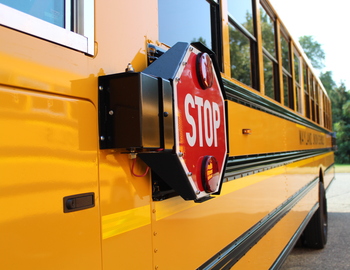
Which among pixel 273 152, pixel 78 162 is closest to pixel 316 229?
pixel 273 152

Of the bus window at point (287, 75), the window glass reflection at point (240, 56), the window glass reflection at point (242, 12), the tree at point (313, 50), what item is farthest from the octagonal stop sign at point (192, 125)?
the tree at point (313, 50)

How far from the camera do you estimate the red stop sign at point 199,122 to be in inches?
49.2

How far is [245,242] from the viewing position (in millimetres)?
2197

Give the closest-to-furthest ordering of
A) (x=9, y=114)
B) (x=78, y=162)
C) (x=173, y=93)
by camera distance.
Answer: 1. (x=9, y=114)
2. (x=78, y=162)
3. (x=173, y=93)

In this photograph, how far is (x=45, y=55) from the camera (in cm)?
89

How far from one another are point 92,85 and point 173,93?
29 cm

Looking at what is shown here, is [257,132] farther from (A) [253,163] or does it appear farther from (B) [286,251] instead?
(B) [286,251]

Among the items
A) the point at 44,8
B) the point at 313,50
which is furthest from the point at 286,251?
the point at 313,50

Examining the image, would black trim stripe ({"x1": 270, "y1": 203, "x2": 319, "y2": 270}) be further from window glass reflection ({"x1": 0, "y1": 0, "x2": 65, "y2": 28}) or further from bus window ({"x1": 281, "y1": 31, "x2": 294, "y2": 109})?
window glass reflection ({"x1": 0, "y1": 0, "x2": 65, "y2": 28})

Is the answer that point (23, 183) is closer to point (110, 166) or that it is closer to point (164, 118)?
point (110, 166)

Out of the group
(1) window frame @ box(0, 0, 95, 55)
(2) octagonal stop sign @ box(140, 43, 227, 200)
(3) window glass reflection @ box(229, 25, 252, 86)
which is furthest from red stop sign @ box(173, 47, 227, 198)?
(3) window glass reflection @ box(229, 25, 252, 86)

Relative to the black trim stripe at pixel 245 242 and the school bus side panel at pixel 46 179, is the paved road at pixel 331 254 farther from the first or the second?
the school bus side panel at pixel 46 179

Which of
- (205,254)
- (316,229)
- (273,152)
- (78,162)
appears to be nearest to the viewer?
(78,162)

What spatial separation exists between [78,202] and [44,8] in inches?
19.6
